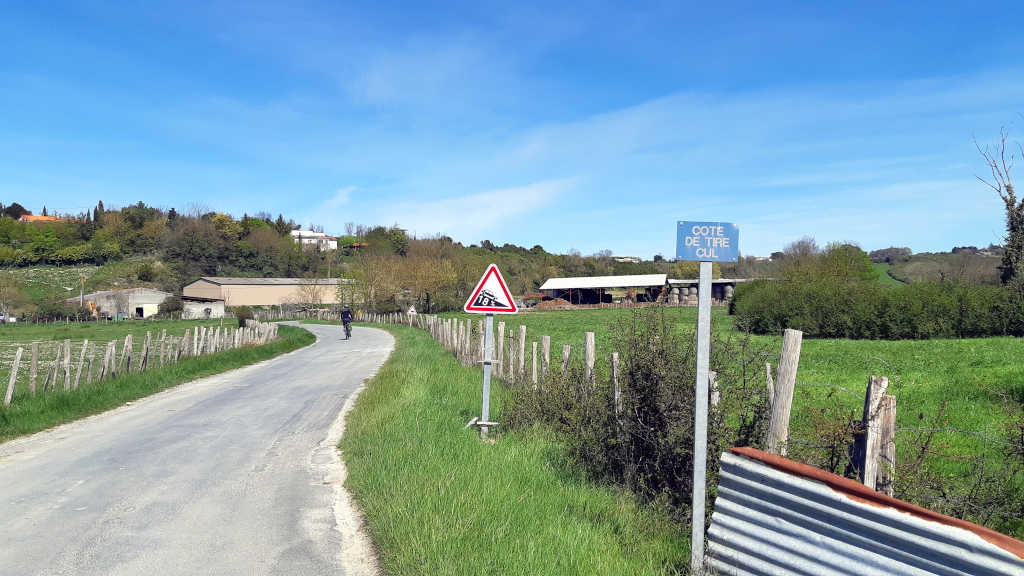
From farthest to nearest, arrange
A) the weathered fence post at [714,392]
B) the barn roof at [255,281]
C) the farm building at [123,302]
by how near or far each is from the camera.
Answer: the barn roof at [255,281]
the farm building at [123,302]
the weathered fence post at [714,392]

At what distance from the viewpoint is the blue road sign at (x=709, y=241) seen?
449 cm

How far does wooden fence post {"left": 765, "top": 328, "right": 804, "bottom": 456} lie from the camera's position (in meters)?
4.82

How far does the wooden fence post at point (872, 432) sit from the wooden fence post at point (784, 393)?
556 millimetres

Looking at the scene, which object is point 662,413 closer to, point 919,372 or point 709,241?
point 709,241

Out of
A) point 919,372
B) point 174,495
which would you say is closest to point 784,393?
point 174,495

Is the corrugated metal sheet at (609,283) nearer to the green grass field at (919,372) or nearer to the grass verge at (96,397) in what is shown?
the green grass field at (919,372)

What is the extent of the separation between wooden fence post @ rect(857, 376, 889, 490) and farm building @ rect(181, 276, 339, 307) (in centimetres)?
9328

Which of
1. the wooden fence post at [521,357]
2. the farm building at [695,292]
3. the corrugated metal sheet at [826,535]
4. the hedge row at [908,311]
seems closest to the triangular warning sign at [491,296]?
the wooden fence post at [521,357]

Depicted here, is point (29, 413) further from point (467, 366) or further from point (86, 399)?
point (467, 366)

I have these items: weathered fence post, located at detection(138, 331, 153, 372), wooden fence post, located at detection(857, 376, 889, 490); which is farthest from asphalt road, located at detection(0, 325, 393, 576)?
weathered fence post, located at detection(138, 331, 153, 372)

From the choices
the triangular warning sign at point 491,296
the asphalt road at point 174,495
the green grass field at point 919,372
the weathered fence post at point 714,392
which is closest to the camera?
the asphalt road at point 174,495

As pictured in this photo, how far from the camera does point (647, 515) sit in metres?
6.14

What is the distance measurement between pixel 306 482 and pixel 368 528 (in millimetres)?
1956

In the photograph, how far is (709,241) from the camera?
4.52 m
